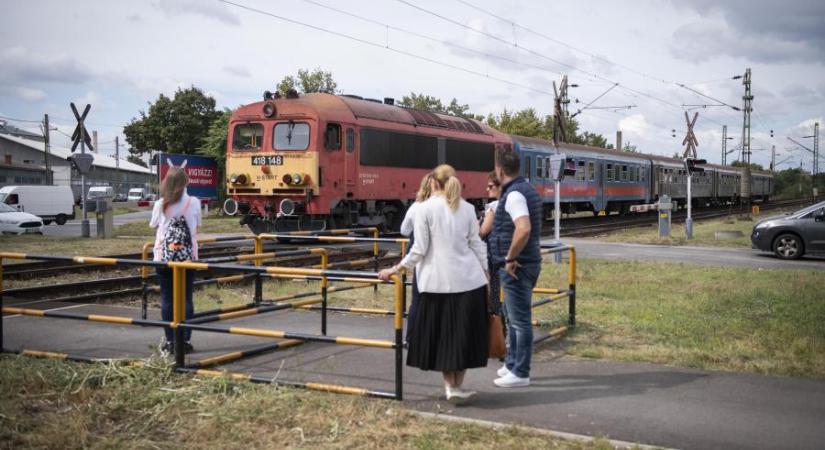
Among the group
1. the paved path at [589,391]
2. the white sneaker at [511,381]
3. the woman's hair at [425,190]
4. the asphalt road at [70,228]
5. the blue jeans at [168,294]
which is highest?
the woman's hair at [425,190]

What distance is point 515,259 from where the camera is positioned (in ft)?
20.1

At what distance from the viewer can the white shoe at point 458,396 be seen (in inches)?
222

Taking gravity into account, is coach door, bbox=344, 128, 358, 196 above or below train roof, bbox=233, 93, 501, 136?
below

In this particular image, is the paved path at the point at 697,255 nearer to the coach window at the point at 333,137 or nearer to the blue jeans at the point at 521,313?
the coach window at the point at 333,137

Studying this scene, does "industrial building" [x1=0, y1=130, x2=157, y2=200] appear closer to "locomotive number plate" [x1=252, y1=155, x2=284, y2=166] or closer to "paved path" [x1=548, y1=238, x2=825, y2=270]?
"locomotive number plate" [x1=252, y1=155, x2=284, y2=166]

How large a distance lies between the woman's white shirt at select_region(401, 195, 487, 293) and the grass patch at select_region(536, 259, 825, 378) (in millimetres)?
2361

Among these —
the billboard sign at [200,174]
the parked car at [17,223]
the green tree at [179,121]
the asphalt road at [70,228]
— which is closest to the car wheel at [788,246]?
the billboard sign at [200,174]

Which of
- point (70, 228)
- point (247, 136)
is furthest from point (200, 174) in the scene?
point (70, 228)

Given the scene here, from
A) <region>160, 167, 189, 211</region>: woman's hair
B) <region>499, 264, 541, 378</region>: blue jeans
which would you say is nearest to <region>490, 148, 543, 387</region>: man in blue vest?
<region>499, 264, 541, 378</region>: blue jeans

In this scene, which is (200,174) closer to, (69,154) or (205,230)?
(205,230)

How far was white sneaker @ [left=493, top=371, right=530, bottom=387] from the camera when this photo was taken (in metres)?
6.17

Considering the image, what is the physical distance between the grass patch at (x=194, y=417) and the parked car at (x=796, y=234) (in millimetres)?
15687

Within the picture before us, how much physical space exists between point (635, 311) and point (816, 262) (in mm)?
10184

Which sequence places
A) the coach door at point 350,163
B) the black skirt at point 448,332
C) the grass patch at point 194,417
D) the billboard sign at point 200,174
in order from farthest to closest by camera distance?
the billboard sign at point 200,174
the coach door at point 350,163
the black skirt at point 448,332
the grass patch at point 194,417
